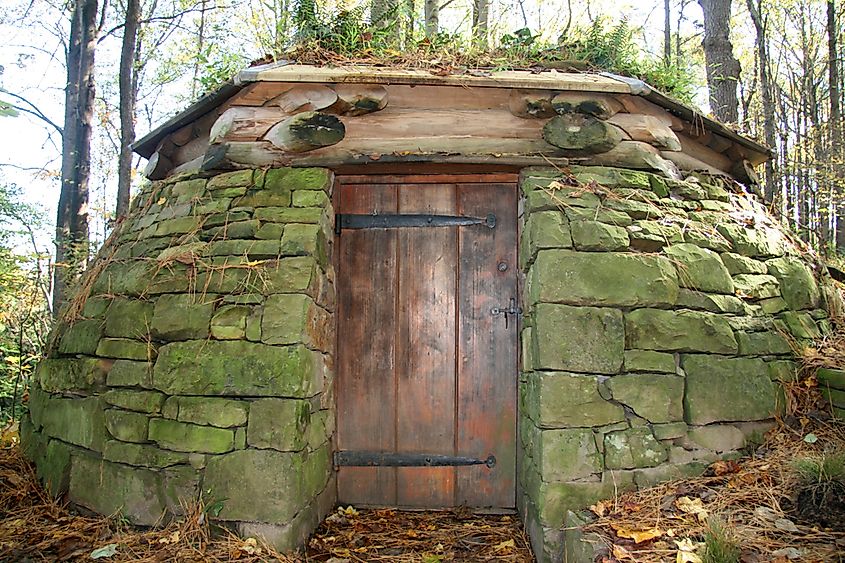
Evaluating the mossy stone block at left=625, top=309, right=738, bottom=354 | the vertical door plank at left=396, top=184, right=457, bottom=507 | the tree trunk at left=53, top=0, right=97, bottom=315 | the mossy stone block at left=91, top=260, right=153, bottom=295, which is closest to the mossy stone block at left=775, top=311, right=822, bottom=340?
the mossy stone block at left=625, top=309, right=738, bottom=354

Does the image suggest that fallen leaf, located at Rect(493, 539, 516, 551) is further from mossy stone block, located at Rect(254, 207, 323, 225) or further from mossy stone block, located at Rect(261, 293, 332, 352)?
mossy stone block, located at Rect(254, 207, 323, 225)

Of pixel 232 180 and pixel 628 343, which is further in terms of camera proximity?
pixel 232 180

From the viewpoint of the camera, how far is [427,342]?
3.53m

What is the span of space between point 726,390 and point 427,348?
166 centimetres

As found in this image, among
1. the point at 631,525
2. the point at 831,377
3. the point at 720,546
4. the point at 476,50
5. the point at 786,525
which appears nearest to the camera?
the point at 720,546

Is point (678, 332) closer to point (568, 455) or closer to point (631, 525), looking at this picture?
point (568, 455)

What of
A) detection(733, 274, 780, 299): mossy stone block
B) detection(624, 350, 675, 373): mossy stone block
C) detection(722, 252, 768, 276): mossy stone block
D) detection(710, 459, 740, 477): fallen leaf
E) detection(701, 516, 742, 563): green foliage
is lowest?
detection(701, 516, 742, 563): green foliage

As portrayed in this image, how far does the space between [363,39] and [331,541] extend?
2982mm

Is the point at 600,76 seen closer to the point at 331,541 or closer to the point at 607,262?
the point at 607,262

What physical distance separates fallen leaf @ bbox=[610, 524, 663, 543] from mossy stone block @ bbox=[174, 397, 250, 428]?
1835 mm

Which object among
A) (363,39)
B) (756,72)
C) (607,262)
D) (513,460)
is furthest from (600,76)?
(756,72)

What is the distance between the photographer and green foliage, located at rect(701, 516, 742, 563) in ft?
6.70

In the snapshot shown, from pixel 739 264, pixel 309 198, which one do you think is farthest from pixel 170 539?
pixel 739 264

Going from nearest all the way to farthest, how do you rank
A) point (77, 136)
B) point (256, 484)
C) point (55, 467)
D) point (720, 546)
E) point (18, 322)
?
point (720, 546)
point (256, 484)
point (55, 467)
point (18, 322)
point (77, 136)
